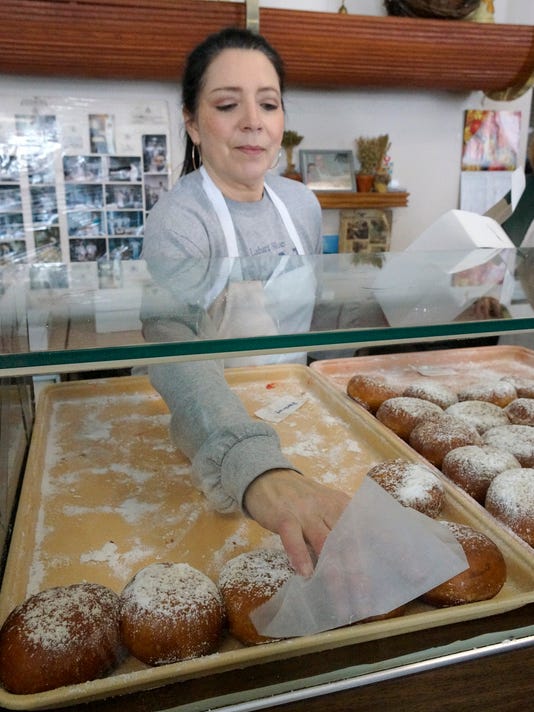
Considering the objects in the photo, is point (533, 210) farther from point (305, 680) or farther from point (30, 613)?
point (30, 613)

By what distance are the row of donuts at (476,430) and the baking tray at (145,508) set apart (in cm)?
6

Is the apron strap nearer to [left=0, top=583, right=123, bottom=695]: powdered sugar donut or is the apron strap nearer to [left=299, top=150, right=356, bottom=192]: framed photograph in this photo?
[left=0, top=583, right=123, bottom=695]: powdered sugar donut

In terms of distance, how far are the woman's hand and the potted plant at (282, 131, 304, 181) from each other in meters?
2.35

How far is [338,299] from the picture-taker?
27.6 inches

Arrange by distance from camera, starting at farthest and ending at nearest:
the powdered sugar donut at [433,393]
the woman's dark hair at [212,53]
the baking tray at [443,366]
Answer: the woman's dark hair at [212,53], the baking tray at [443,366], the powdered sugar donut at [433,393]

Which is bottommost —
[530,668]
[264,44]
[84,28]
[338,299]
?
[530,668]

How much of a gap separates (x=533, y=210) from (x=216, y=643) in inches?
43.9

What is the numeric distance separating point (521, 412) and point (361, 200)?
6.39 ft

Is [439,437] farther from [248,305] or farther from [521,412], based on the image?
[248,305]

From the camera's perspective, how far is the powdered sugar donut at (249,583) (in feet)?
1.89

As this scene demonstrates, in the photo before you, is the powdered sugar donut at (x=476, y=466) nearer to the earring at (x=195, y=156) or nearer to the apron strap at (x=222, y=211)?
the apron strap at (x=222, y=211)

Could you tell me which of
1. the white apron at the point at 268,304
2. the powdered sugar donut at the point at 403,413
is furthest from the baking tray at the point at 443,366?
the white apron at the point at 268,304

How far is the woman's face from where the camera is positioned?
54.7 inches

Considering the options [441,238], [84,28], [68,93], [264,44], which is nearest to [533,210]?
[441,238]
